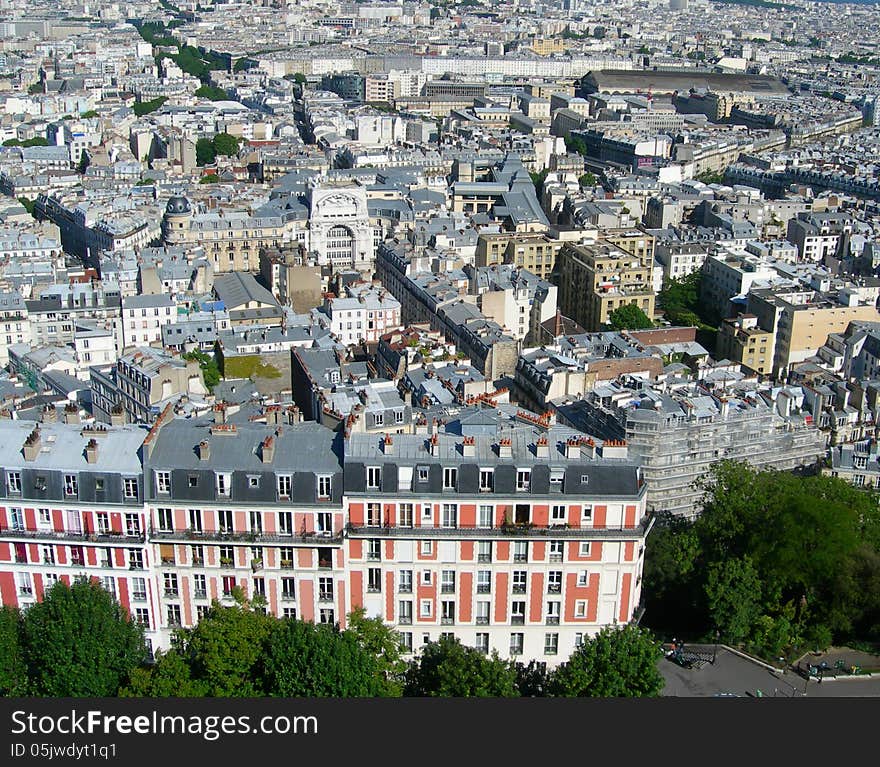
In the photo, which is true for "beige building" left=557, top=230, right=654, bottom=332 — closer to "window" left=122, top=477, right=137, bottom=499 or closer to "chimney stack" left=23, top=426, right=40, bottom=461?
"window" left=122, top=477, right=137, bottom=499

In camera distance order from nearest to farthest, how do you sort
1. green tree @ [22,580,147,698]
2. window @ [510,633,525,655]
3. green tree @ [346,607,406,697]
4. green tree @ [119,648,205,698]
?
1. green tree @ [119,648,205,698]
2. green tree @ [22,580,147,698]
3. green tree @ [346,607,406,697]
4. window @ [510,633,525,655]

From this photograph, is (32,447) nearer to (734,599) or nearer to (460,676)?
(460,676)

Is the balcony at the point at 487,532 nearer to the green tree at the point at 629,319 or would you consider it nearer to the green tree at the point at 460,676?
the green tree at the point at 460,676

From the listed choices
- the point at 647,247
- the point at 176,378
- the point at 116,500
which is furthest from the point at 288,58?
the point at 116,500

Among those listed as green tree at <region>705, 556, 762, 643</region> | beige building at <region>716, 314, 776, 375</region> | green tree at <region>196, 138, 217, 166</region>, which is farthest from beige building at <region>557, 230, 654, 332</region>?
green tree at <region>196, 138, 217, 166</region>

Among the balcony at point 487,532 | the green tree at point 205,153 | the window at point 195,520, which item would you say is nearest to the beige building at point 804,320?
the balcony at point 487,532

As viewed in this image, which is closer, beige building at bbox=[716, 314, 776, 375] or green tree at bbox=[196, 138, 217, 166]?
beige building at bbox=[716, 314, 776, 375]

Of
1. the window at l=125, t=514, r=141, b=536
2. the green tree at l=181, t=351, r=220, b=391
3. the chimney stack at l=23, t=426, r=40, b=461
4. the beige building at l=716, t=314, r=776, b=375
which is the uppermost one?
the chimney stack at l=23, t=426, r=40, b=461
